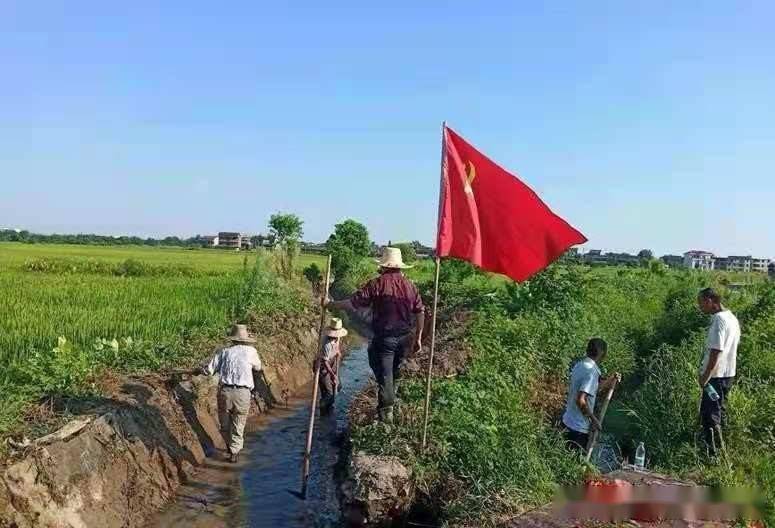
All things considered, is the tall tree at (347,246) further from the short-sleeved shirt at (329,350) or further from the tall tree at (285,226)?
the short-sleeved shirt at (329,350)

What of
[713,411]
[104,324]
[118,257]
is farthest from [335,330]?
[118,257]

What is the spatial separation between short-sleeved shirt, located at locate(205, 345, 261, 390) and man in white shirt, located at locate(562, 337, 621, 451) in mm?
4104

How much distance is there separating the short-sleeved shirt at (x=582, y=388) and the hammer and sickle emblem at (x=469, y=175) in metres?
2.10

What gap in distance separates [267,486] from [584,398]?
409 cm

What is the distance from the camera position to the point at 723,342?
23.2 feet

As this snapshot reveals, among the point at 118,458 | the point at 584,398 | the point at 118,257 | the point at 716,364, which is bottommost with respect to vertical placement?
Answer: the point at 118,458

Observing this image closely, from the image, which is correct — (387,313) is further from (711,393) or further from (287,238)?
(287,238)

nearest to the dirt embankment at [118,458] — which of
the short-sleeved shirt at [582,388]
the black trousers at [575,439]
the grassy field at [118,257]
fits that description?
the black trousers at [575,439]

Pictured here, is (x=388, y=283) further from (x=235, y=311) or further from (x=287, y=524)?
(x=235, y=311)

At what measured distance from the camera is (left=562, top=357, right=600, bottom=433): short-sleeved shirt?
654cm

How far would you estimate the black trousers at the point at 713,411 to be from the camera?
23.6 feet

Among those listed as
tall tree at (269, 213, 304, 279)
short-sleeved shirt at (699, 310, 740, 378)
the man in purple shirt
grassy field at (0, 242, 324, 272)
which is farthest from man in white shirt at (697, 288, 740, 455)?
grassy field at (0, 242, 324, 272)

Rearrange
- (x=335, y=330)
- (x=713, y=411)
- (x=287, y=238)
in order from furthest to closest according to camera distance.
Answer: (x=287, y=238) < (x=335, y=330) < (x=713, y=411)

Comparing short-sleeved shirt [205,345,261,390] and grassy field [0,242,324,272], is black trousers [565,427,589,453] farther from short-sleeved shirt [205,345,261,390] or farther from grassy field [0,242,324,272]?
grassy field [0,242,324,272]
